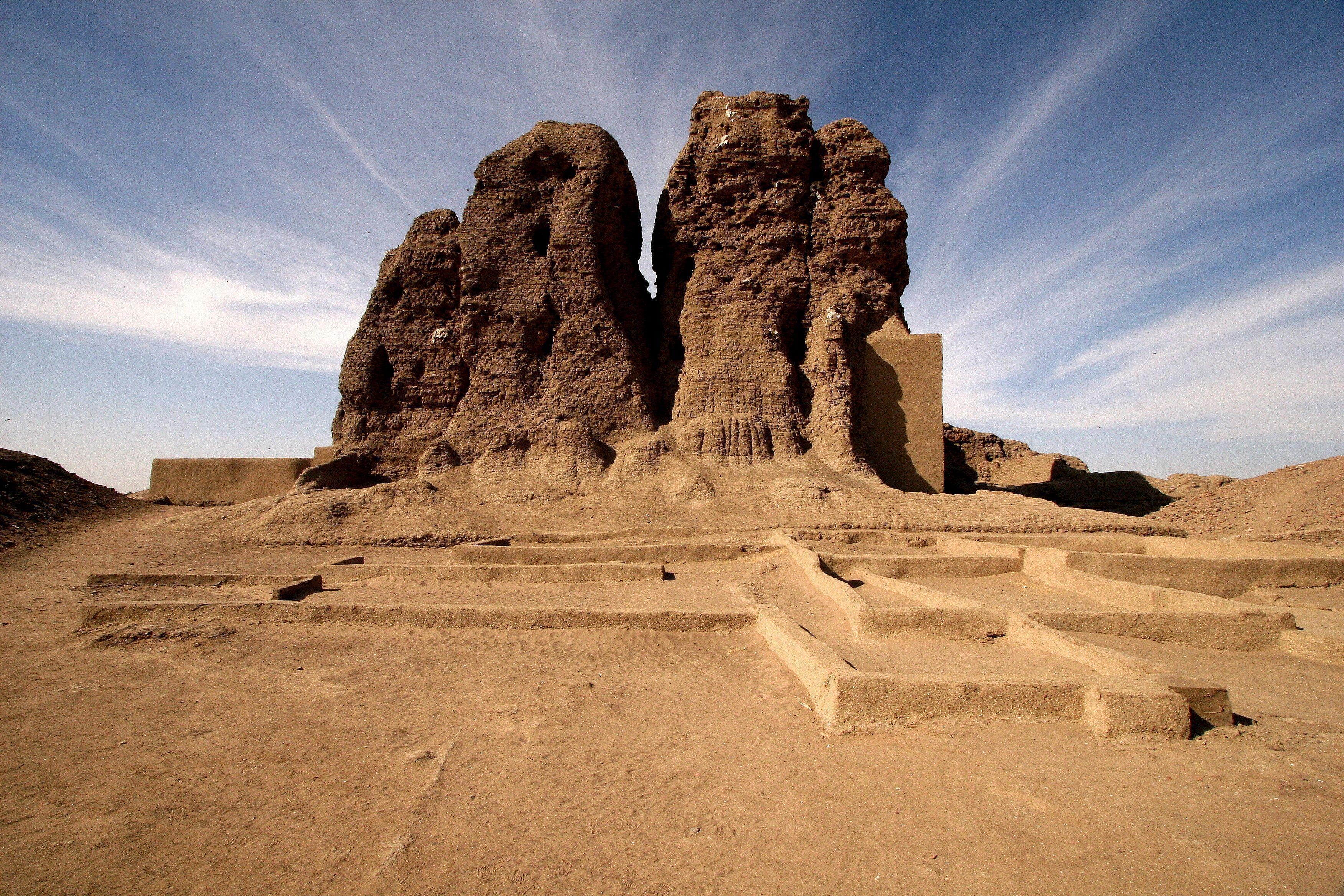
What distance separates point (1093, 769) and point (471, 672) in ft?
17.0

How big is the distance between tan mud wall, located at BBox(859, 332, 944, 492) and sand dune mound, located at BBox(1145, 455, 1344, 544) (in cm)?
573

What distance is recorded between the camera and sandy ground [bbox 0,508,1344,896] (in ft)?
10.1

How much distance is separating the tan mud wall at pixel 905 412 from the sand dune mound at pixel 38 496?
20655mm

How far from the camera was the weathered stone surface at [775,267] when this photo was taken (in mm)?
18750

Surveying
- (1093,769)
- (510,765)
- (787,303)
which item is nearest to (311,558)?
(510,765)

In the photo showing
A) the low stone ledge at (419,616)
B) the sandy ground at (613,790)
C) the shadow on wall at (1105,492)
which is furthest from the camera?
the shadow on wall at (1105,492)

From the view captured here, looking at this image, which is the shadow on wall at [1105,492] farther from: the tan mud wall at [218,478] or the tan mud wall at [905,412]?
the tan mud wall at [218,478]

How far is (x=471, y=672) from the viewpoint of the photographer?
6117 millimetres

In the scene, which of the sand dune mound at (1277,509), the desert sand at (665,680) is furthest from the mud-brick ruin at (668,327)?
the sand dune mound at (1277,509)

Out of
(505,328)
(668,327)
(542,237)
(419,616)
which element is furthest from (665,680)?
(542,237)

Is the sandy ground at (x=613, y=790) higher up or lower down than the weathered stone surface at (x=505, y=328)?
lower down

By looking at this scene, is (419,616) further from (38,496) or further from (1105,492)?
(1105,492)

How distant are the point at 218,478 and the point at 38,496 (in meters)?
3.84

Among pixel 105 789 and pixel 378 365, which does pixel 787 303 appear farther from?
pixel 105 789
